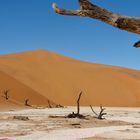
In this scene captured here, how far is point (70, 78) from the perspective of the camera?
89.8m

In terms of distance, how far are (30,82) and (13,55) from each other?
2721 centimetres

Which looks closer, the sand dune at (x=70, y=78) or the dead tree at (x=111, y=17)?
the dead tree at (x=111, y=17)

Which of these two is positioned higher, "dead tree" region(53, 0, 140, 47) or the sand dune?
the sand dune

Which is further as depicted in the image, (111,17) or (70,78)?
(70,78)

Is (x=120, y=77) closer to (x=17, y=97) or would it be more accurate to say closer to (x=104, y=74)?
(x=104, y=74)

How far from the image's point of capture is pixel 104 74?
9800cm

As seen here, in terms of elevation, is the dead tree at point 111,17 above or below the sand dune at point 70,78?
below

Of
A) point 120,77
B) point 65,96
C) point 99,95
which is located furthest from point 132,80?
point 65,96

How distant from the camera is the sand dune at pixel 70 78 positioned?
254 feet

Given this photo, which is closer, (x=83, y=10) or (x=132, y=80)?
(x=83, y=10)

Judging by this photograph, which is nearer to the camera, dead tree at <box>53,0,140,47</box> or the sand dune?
dead tree at <box>53,0,140,47</box>

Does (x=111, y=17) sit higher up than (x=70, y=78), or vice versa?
(x=70, y=78)

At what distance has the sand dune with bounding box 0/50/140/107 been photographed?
77.4 metres

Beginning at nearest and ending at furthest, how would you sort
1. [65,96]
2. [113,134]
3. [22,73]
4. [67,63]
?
1. [113,134]
2. [65,96]
3. [22,73]
4. [67,63]
